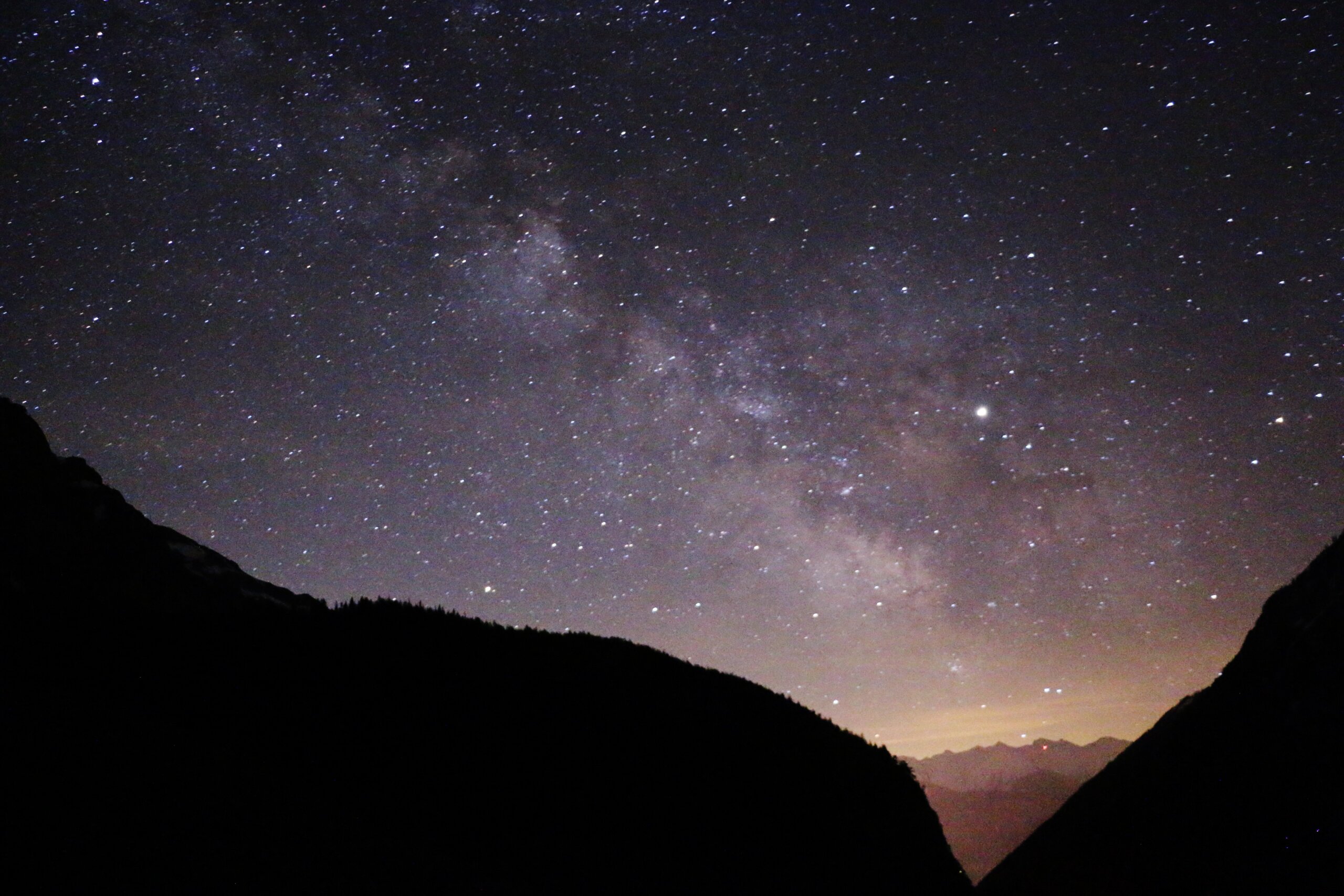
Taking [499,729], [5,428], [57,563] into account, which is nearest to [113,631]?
[499,729]

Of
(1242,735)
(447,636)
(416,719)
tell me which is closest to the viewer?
(416,719)

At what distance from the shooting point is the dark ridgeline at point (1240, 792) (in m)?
9.34

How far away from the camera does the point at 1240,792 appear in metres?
11.0

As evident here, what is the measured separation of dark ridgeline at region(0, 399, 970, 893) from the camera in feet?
10.6

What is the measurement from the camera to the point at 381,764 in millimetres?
3967

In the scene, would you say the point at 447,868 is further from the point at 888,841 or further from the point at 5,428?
the point at 5,428

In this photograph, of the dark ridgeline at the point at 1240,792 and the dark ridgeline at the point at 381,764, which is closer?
the dark ridgeline at the point at 381,764

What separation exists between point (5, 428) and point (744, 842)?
31.6 feet

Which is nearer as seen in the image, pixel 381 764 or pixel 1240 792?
pixel 381 764

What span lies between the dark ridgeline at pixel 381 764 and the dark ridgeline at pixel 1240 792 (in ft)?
19.3

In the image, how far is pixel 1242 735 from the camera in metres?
11.8

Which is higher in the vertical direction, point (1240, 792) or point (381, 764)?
point (381, 764)

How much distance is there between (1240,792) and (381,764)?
45.9ft

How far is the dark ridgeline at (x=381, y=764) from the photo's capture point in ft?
10.6
